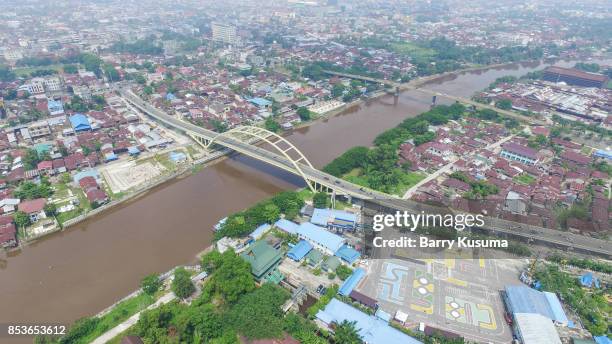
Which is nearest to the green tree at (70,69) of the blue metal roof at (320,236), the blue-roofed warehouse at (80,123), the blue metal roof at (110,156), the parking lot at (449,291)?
the blue-roofed warehouse at (80,123)

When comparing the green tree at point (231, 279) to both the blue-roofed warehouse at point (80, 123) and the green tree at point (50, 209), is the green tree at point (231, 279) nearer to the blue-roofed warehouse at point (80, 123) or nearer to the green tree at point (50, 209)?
the green tree at point (50, 209)

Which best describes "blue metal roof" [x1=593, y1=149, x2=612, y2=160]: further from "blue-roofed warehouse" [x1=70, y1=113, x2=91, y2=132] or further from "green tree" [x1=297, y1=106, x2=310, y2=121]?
"blue-roofed warehouse" [x1=70, y1=113, x2=91, y2=132]

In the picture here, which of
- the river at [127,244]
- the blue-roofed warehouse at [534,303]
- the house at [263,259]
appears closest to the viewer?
the blue-roofed warehouse at [534,303]

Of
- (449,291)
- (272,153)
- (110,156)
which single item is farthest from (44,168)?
(449,291)

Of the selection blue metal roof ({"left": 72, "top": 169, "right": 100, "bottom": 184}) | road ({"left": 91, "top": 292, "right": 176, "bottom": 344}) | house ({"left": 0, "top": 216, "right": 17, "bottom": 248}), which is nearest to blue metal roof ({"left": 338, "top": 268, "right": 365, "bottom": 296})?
road ({"left": 91, "top": 292, "right": 176, "bottom": 344})

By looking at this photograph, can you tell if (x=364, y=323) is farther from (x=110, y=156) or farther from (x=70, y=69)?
(x=70, y=69)

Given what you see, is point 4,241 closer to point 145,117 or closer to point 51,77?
point 145,117

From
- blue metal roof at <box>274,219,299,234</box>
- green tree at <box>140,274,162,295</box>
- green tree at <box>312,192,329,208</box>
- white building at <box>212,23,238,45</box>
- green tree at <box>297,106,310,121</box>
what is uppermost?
white building at <box>212,23,238,45</box>
